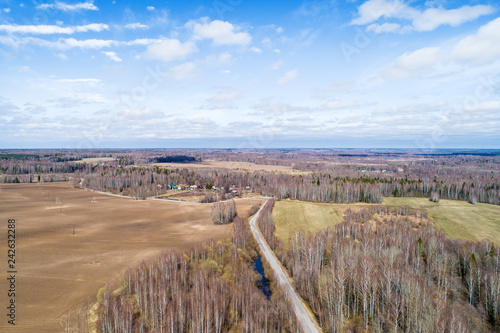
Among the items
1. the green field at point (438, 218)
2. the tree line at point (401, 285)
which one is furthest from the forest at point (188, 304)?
the green field at point (438, 218)

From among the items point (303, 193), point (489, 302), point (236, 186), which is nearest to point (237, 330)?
point (489, 302)

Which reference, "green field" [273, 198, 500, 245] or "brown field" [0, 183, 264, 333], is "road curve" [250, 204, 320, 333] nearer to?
"green field" [273, 198, 500, 245]

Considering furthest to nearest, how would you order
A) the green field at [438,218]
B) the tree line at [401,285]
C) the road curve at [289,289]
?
the green field at [438,218] → the road curve at [289,289] → the tree line at [401,285]

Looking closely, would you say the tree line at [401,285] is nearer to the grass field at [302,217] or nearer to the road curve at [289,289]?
the road curve at [289,289]

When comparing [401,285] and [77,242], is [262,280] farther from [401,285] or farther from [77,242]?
[77,242]

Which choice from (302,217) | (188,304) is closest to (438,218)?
(302,217)

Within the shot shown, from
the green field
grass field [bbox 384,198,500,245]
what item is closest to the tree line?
the green field

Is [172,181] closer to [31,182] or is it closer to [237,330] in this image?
[31,182]
